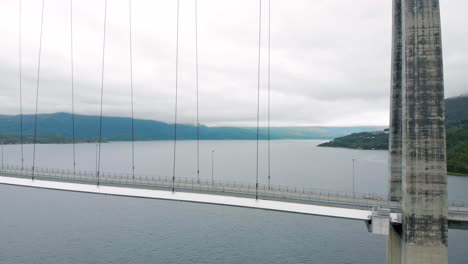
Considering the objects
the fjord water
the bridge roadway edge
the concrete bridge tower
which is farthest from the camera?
the fjord water

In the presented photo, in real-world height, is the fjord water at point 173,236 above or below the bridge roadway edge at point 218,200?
below

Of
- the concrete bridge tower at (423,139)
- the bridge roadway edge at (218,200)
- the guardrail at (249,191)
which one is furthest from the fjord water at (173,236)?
the concrete bridge tower at (423,139)

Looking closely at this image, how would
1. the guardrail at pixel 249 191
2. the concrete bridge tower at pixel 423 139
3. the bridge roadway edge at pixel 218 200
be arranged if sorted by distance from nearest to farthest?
1. the concrete bridge tower at pixel 423 139
2. the bridge roadway edge at pixel 218 200
3. the guardrail at pixel 249 191

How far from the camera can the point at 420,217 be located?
21.4 metres

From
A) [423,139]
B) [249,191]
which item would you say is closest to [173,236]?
[249,191]

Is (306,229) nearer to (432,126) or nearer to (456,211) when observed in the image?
(456,211)

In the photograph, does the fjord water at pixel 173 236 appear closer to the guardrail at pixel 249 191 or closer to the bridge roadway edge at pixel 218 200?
the bridge roadway edge at pixel 218 200

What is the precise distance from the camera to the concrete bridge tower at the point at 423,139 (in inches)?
839

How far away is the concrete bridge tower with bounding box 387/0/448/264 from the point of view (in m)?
21.3

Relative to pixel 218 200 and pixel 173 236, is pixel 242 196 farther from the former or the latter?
pixel 173 236

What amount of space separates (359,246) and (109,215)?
29.1 m

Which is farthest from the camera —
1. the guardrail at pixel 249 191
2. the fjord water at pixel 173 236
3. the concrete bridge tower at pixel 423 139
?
the fjord water at pixel 173 236

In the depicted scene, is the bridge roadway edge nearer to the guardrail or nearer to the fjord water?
the guardrail

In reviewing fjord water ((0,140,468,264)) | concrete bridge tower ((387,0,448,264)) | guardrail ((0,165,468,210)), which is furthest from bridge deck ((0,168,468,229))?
fjord water ((0,140,468,264))
